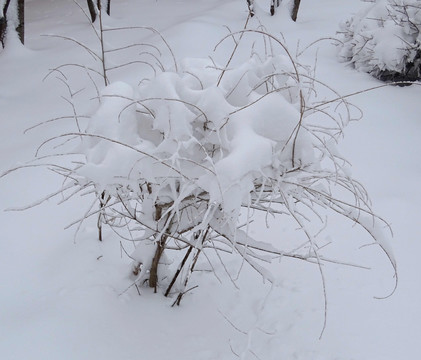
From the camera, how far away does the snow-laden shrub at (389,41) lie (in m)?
5.40

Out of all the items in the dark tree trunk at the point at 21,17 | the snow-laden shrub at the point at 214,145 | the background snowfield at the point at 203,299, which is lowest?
the dark tree trunk at the point at 21,17

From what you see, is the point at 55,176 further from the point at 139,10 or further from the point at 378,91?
the point at 139,10

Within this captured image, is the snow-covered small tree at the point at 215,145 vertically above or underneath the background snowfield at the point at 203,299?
above

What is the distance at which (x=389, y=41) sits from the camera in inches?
215

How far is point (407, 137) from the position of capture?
4387mm

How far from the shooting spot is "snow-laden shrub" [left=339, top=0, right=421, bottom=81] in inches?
213

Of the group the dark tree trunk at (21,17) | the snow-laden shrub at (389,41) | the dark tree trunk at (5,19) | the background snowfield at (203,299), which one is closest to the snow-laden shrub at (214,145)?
the background snowfield at (203,299)

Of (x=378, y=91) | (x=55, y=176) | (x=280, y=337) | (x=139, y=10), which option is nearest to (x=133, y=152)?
(x=280, y=337)

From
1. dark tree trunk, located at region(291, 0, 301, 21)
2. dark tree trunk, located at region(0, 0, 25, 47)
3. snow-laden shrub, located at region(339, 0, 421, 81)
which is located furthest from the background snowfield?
dark tree trunk, located at region(291, 0, 301, 21)

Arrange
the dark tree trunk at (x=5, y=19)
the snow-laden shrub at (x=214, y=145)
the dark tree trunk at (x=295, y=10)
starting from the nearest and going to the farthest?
the snow-laden shrub at (x=214, y=145)
the dark tree trunk at (x=5, y=19)
the dark tree trunk at (x=295, y=10)

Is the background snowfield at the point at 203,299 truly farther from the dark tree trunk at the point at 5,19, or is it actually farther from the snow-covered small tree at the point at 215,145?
the dark tree trunk at the point at 5,19

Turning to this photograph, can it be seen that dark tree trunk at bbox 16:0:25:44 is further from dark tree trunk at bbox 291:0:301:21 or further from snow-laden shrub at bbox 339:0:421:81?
snow-laden shrub at bbox 339:0:421:81

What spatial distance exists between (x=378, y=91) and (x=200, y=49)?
7.68ft

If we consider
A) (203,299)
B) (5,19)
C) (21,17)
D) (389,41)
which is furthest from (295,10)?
(203,299)
